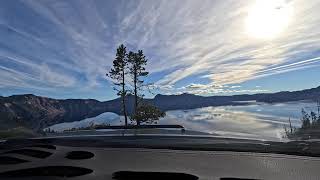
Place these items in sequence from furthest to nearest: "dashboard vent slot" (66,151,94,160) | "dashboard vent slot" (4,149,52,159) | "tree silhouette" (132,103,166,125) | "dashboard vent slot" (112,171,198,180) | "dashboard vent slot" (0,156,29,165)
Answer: "tree silhouette" (132,103,166,125) < "dashboard vent slot" (4,149,52,159) < "dashboard vent slot" (66,151,94,160) < "dashboard vent slot" (0,156,29,165) < "dashboard vent slot" (112,171,198,180)

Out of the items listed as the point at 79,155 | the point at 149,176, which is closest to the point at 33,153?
the point at 79,155

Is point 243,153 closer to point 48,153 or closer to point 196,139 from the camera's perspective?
point 196,139

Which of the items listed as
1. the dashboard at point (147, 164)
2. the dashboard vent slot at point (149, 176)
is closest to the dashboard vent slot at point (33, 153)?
the dashboard at point (147, 164)

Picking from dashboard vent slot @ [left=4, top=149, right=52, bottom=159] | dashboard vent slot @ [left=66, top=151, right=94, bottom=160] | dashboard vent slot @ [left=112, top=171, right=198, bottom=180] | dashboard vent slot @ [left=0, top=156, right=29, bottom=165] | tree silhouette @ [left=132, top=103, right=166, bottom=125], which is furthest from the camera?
tree silhouette @ [left=132, top=103, right=166, bottom=125]

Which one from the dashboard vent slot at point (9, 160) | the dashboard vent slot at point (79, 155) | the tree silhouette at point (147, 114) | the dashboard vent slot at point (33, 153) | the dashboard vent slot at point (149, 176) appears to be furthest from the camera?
the tree silhouette at point (147, 114)

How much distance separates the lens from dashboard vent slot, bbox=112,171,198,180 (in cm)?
276

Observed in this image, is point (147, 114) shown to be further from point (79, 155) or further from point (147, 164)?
point (147, 164)

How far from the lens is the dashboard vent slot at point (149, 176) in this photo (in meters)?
2.76

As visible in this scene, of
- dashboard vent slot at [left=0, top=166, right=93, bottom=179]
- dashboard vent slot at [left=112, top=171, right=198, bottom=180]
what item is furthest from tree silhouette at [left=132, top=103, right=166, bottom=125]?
dashboard vent slot at [left=112, top=171, right=198, bottom=180]

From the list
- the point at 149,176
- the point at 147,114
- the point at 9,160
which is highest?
the point at 147,114

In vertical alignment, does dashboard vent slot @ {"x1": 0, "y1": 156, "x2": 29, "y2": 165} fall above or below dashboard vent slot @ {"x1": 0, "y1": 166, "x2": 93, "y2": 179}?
above

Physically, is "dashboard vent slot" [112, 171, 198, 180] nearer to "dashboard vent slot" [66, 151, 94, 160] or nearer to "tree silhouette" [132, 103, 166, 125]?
"dashboard vent slot" [66, 151, 94, 160]

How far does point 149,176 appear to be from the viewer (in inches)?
110

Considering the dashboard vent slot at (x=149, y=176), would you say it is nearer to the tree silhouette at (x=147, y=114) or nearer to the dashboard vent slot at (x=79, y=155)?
the dashboard vent slot at (x=79, y=155)
